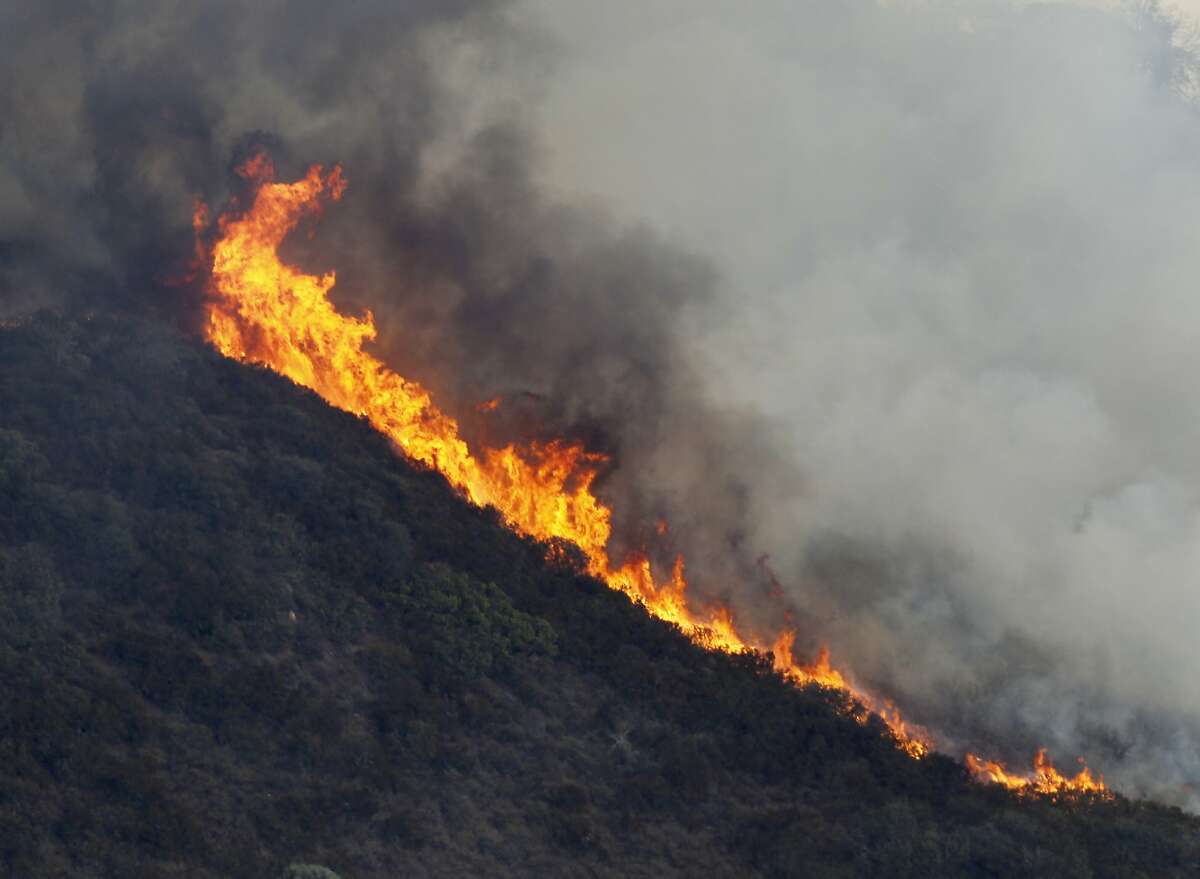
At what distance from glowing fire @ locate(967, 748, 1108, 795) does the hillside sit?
2.03m

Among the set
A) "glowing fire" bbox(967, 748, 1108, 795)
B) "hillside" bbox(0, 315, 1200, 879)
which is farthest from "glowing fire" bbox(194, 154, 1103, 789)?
"glowing fire" bbox(967, 748, 1108, 795)

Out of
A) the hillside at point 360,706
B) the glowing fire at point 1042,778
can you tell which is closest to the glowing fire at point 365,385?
the hillside at point 360,706

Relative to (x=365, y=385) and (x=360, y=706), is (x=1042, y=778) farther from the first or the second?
(x=365, y=385)

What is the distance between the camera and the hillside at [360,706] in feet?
149

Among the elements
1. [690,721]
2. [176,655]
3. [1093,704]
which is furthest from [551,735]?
[1093,704]

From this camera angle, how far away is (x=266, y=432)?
60562 mm

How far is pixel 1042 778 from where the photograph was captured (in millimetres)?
55688

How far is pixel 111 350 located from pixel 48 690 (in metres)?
19.4

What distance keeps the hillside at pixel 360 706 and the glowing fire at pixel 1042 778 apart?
79.9 inches

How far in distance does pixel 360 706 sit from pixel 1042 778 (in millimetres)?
21229

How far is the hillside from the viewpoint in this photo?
45.4 metres

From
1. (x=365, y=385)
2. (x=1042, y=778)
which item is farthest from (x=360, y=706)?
(x=1042, y=778)

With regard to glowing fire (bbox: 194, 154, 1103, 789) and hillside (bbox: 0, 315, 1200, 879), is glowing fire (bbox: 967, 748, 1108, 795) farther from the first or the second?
glowing fire (bbox: 194, 154, 1103, 789)

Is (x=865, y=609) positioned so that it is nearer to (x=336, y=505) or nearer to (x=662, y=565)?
(x=662, y=565)
